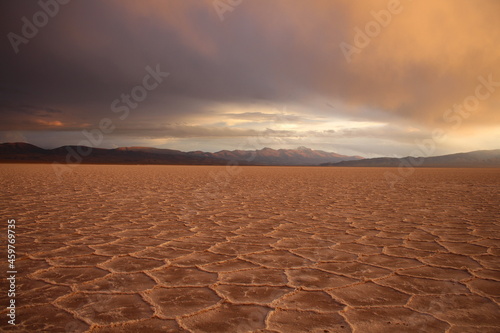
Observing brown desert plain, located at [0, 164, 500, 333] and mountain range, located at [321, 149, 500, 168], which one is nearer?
brown desert plain, located at [0, 164, 500, 333]

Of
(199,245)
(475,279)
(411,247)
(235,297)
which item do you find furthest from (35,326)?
(411,247)

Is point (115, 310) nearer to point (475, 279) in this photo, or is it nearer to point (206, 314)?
point (206, 314)

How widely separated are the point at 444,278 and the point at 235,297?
1437 millimetres

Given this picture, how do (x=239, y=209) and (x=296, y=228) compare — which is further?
(x=239, y=209)

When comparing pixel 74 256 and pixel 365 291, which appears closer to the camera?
pixel 365 291

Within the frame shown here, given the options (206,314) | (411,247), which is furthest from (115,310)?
(411,247)

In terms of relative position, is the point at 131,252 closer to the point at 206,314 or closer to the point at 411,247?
the point at 206,314

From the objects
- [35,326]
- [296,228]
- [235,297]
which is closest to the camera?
[35,326]

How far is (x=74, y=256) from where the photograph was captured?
248 cm

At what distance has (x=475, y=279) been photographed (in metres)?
2.05

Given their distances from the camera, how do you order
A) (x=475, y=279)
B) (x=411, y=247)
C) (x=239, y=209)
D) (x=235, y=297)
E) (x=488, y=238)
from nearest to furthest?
(x=235, y=297) < (x=475, y=279) < (x=411, y=247) < (x=488, y=238) < (x=239, y=209)

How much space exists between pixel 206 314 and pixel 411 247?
7.00ft

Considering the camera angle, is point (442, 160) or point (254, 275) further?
point (442, 160)

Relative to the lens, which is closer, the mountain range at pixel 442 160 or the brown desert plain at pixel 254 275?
the brown desert plain at pixel 254 275
